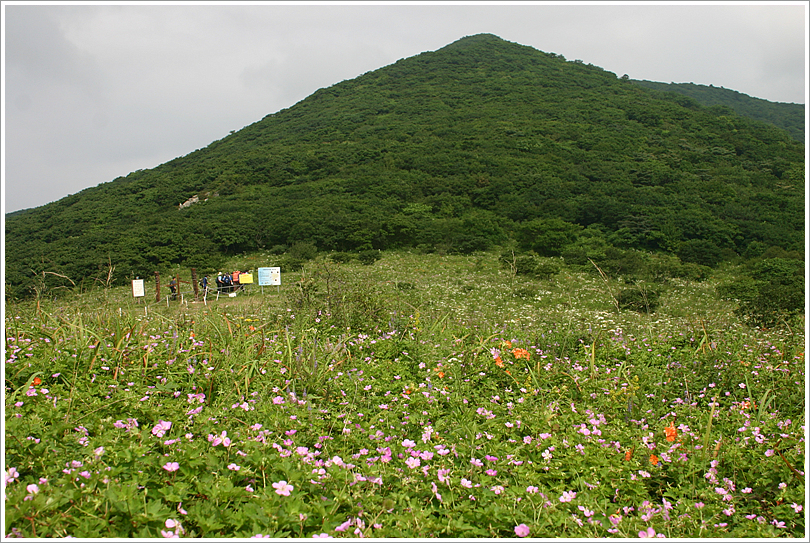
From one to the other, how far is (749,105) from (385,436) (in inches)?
4377

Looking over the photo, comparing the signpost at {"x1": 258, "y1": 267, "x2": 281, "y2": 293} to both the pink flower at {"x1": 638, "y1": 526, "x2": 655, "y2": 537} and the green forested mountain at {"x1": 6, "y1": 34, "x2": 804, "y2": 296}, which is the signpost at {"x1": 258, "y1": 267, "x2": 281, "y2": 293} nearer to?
the pink flower at {"x1": 638, "y1": 526, "x2": 655, "y2": 537}

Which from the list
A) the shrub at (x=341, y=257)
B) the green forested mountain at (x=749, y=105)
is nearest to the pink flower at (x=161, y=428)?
the shrub at (x=341, y=257)

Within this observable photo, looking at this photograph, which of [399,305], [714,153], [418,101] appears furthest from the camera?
[418,101]

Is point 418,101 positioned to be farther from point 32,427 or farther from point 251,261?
point 32,427

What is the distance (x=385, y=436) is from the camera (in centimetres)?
284

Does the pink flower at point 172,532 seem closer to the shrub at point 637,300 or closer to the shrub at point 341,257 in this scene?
the shrub at point 637,300

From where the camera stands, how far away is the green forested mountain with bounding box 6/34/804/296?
2602 cm

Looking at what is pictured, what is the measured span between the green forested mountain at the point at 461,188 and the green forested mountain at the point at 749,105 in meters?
33.4

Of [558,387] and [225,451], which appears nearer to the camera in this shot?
[225,451]

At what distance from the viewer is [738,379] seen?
4.07 m

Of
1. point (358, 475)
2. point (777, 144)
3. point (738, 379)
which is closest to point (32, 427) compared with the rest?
point (358, 475)

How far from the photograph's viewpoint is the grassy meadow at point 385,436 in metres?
2.05

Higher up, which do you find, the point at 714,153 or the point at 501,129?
the point at 501,129

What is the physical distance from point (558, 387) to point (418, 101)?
5904 cm
